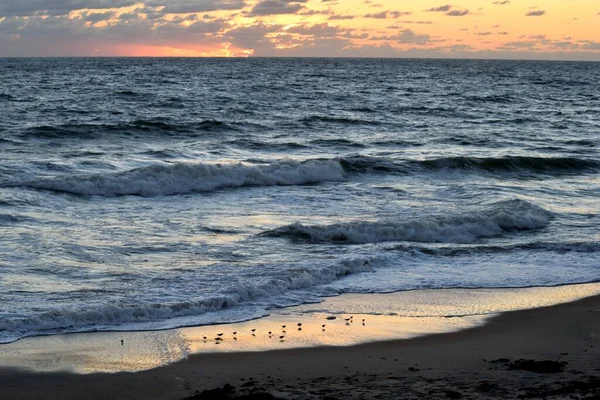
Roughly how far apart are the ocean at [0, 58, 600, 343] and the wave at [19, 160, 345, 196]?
63 millimetres

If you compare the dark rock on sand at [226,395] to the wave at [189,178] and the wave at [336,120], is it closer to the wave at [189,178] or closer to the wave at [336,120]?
the wave at [189,178]

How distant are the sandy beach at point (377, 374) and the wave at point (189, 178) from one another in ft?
39.6

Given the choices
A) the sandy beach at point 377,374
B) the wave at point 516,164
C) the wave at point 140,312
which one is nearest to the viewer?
the sandy beach at point 377,374

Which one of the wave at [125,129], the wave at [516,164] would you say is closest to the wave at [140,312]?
the wave at [516,164]

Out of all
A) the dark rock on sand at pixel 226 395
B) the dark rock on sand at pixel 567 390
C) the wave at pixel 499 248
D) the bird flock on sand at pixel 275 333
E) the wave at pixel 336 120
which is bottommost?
the wave at pixel 499 248

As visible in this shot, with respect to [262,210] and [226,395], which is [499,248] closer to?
[262,210]

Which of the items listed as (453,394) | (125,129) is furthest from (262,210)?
(125,129)

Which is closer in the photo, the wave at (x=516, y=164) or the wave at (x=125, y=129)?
the wave at (x=516, y=164)

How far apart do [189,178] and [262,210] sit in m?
4.14

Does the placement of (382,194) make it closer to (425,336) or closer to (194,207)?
(194,207)

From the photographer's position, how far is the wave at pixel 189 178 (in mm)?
19828

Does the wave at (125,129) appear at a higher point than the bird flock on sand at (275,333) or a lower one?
higher

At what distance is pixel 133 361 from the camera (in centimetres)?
832

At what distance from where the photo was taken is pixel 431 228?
15820 millimetres
